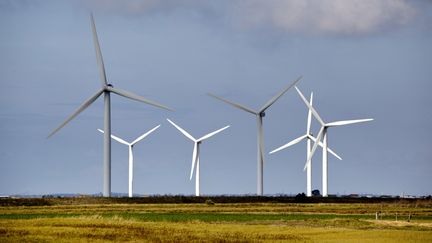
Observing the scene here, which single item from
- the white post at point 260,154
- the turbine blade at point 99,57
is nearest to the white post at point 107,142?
the turbine blade at point 99,57

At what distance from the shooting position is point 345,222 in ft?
243

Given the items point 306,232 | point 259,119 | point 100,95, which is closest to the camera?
point 306,232

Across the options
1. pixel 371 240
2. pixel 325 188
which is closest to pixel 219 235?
pixel 371 240

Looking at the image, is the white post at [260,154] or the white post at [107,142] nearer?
the white post at [107,142]

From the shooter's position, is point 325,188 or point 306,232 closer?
point 306,232

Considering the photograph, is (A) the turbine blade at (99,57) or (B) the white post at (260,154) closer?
(A) the turbine blade at (99,57)

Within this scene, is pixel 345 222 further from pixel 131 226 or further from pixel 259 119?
pixel 259 119

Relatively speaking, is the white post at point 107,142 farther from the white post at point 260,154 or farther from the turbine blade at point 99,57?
the white post at point 260,154

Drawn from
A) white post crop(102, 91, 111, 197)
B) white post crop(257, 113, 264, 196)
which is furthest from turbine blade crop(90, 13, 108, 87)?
white post crop(257, 113, 264, 196)

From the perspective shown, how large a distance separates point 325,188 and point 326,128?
41.3 feet

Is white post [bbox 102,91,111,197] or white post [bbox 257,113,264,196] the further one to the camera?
white post [bbox 257,113,264,196]

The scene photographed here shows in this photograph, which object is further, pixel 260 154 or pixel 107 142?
pixel 260 154

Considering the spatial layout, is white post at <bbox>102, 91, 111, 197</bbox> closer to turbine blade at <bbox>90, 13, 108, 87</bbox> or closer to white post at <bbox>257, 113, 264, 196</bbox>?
turbine blade at <bbox>90, 13, 108, 87</bbox>

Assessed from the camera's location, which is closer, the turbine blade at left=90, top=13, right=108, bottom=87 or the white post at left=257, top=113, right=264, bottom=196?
the turbine blade at left=90, top=13, right=108, bottom=87
